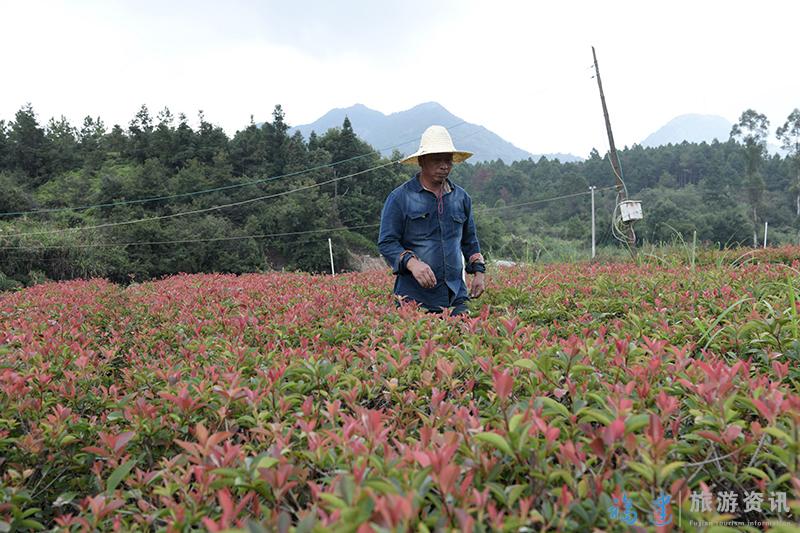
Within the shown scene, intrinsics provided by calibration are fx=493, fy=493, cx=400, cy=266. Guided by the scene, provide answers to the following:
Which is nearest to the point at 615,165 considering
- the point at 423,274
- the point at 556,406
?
the point at 423,274

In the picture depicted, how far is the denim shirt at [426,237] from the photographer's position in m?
3.24

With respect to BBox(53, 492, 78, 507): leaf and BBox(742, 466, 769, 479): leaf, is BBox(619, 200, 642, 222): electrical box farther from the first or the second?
BBox(53, 492, 78, 507): leaf

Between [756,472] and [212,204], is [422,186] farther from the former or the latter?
[212,204]

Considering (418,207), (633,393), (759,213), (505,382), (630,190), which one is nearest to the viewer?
(505,382)

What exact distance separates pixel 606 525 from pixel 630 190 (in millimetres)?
69887

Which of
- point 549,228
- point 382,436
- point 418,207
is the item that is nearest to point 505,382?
point 382,436

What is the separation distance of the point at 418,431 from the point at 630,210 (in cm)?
1086

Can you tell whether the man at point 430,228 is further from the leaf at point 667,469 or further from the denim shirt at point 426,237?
the leaf at point 667,469

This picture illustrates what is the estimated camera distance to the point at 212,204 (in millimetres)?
31766

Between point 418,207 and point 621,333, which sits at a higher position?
point 418,207

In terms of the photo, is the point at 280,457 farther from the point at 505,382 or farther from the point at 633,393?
the point at 633,393

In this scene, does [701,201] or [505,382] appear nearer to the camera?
→ [505,382]

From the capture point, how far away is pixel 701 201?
54656 millimetres

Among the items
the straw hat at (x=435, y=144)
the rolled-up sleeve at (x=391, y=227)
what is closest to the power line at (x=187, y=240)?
the rolled-up sleeve at (x=391, y=227)
